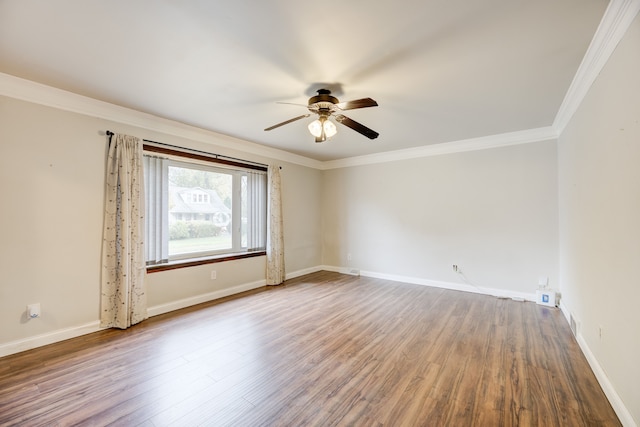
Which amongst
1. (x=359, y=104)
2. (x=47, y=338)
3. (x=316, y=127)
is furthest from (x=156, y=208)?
(x=359, y=104)

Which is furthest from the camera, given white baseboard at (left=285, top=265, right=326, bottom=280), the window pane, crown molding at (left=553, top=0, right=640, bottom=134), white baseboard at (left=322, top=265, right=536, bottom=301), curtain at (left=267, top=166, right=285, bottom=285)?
white baseboard at (left=285, top=265, right=326, bottom=280)

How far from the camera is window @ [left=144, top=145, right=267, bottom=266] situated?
3.49 meters

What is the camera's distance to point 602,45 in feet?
6.16

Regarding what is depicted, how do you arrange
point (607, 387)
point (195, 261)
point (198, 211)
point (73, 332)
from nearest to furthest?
1. point (607, 387)
2. point (73, 332)
3. point (195, 261)
4. point (198, 211)

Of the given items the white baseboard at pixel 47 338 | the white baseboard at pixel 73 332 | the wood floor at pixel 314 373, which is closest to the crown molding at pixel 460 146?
the wood floor at pixel 314 373

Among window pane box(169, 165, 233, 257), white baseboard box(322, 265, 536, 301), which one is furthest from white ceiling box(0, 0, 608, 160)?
white baseboard box(322, 265, 536, 301)

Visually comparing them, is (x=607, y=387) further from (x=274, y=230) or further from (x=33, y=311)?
(x=33, y=311)

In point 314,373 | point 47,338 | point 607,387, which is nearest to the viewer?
point 607,387

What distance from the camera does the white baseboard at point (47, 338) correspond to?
245 cm

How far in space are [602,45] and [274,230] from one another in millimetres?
4316

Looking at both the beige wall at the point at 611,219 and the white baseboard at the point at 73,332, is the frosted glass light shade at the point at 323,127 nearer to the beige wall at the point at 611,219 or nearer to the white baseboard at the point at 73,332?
the beige wall at the point at 611,219

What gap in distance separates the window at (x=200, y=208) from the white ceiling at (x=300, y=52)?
2.74 feet

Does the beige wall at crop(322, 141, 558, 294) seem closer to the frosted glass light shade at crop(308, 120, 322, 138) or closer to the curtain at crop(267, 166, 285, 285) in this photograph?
the curtain at crop(267, 166, 285, 285)

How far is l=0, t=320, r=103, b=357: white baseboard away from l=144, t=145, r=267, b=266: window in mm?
881
